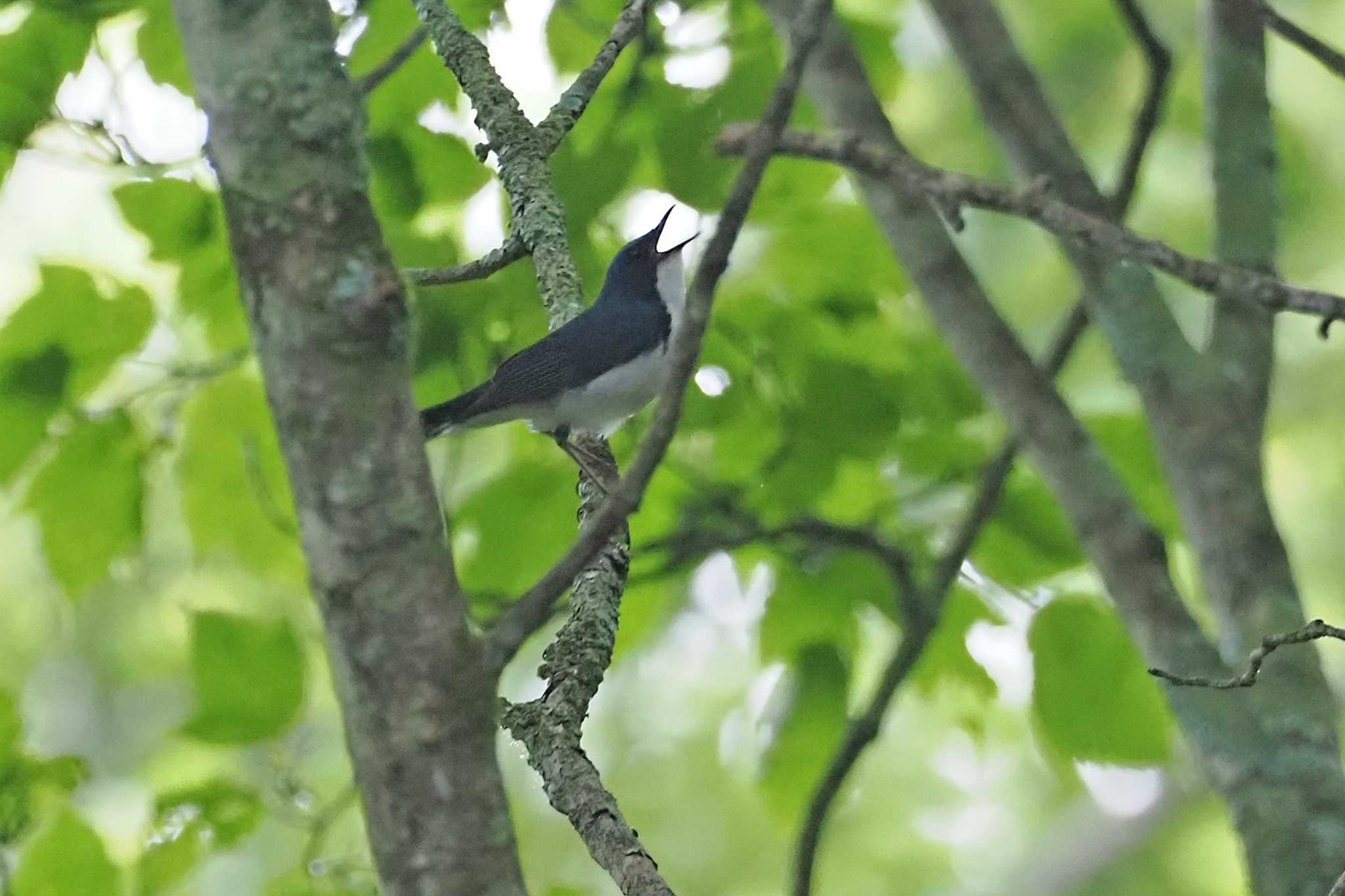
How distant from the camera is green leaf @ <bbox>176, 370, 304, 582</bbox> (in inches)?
124

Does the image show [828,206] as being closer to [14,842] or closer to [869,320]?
[869,320]

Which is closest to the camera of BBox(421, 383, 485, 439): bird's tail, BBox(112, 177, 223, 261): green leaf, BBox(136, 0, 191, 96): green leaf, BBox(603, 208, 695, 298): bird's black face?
BBox(112, 177, 223, 261): green leaf

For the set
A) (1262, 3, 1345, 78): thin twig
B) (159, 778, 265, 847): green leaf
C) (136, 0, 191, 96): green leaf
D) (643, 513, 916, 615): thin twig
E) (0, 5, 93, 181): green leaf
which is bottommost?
(159, 778, 265, 847): green leaf

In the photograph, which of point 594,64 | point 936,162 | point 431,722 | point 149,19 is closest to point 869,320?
point 594,64

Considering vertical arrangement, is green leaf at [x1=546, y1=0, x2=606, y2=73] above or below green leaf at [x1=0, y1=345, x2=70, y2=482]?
above

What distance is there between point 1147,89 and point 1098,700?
145 centimetres

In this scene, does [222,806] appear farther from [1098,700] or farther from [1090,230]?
[1090,230]

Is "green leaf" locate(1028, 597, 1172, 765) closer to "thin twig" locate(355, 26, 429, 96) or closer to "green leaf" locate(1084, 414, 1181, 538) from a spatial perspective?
"green leaf" locate(1084, 414, 1181, 538)

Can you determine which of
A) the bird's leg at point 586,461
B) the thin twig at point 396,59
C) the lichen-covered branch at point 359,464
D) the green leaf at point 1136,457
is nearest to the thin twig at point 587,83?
the thin twig at point 396,59

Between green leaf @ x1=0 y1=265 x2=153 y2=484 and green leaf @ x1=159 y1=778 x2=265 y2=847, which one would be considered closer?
green leaf @ x1=159 y1=778 x2=265 y2=847

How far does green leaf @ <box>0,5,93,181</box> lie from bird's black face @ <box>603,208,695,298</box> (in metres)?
2.05

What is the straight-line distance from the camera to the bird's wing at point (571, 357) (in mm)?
3490

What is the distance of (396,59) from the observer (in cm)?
315

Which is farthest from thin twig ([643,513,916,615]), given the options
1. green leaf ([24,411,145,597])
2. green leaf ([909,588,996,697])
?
green leaf ([24,411,145,597])
